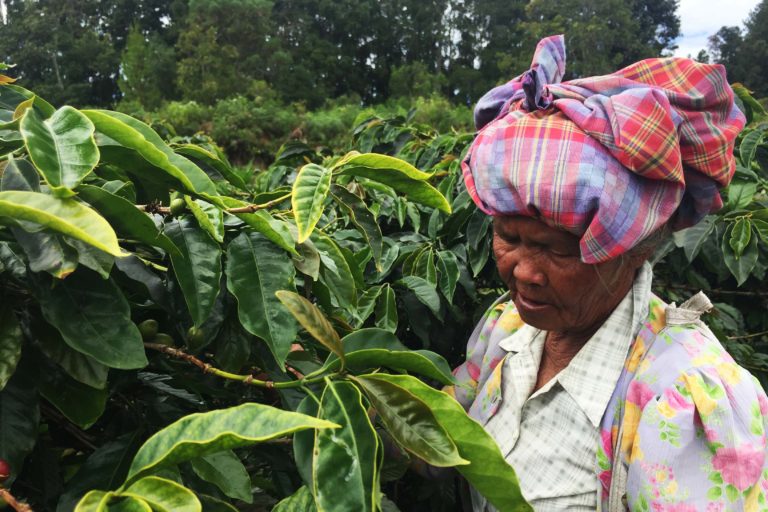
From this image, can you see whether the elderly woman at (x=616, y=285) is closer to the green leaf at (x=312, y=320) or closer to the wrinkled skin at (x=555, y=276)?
the wrinkled skin at (x=555, y=276)

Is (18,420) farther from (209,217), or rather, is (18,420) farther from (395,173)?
(395,173)

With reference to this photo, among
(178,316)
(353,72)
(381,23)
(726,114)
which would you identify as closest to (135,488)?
(178,316)

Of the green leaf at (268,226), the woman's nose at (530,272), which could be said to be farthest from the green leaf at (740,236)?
the green leaf at (268,226)

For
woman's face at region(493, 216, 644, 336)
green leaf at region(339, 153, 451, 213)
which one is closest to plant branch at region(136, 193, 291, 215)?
green leaf at region(339, 153, 451, 213)

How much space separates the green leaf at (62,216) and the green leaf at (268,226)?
0.78ft

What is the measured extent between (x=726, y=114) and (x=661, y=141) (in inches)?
6.9

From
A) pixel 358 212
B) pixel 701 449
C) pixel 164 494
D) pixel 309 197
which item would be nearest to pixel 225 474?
pixel 164 494

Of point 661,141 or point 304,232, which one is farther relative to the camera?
point 661,141

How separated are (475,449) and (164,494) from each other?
0.30 meters

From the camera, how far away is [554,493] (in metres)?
1.08

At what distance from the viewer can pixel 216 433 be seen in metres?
0.53

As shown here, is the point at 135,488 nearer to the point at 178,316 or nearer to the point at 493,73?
the point at 178,316

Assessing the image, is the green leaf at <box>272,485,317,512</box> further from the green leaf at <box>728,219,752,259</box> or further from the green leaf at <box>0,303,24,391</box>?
Answer: the green leaf at <box>728,219,752,259</box>

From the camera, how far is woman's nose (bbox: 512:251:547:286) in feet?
3.43
